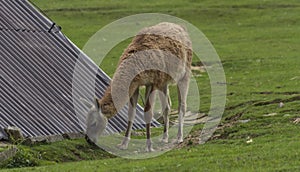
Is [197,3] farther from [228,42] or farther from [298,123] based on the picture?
[298,123]

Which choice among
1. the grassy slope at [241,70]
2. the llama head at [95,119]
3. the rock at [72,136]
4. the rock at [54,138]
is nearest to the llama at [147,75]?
the llama head at [95,119]

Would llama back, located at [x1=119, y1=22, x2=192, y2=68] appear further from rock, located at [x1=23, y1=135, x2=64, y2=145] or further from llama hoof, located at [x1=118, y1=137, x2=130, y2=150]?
rock, located at [x1=23, y1=135, x2=64, y2=145]

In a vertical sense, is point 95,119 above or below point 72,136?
above

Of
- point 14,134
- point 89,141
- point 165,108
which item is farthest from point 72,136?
point 165,108

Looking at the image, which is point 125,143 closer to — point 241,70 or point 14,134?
point 14,134

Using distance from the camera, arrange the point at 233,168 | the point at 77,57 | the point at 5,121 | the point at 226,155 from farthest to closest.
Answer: the point at 77,57 → the point at 5,121 → the point at 226,155 → the point at 233,168

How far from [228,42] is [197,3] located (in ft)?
42.5

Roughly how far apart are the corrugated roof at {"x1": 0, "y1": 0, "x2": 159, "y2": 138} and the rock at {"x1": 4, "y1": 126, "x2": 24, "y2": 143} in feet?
0.55

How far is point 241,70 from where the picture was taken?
113 feet

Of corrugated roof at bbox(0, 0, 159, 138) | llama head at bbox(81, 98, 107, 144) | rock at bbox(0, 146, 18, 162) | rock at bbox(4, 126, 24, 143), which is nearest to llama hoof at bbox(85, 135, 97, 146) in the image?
llama head at bbox(81, 98, 107, 144)

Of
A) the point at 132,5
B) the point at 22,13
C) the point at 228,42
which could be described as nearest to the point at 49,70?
the point at 22,13

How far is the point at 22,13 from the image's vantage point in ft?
77.6

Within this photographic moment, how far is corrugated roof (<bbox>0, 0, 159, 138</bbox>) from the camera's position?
64.8 feet

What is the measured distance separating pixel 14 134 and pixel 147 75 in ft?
10.1
